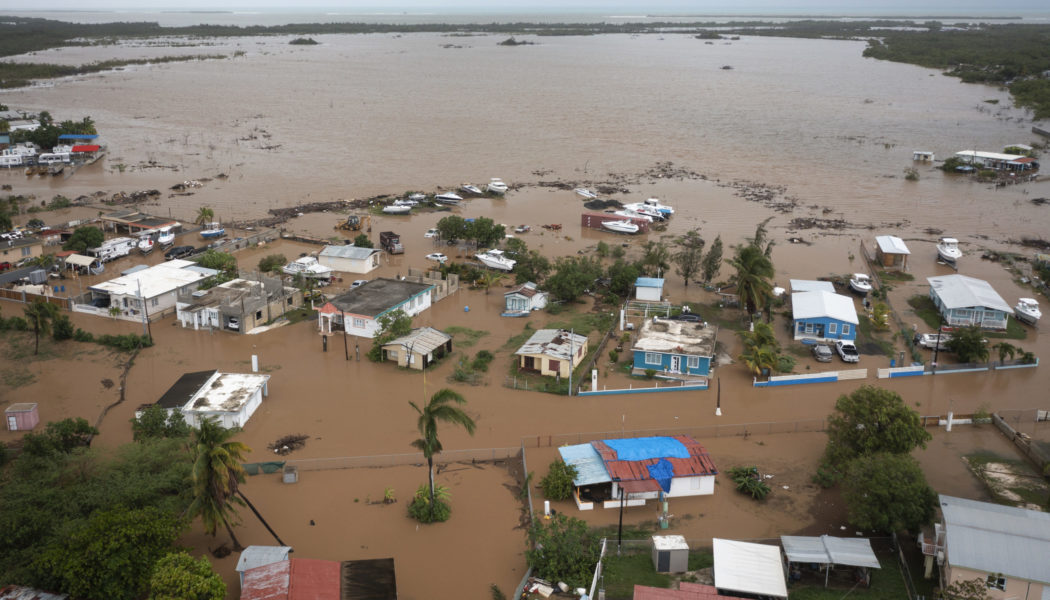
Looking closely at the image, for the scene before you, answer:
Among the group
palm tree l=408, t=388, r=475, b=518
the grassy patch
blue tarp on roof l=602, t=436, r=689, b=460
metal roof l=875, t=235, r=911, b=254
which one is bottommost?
the grassy patch

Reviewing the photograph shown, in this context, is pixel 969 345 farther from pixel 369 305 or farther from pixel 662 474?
pixel 369 305

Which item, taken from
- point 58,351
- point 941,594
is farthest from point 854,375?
point 58,351

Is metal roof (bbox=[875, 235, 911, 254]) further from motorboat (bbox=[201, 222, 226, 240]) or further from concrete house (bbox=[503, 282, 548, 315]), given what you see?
motorboat (bbox=[201, 222, 226, 240])

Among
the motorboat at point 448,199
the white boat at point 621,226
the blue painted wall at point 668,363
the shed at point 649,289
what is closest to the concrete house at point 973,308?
the shed at point 649,289

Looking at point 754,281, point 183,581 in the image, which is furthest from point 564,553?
point 754,281

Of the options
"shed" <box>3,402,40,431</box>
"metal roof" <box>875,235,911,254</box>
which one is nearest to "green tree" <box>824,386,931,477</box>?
"metal roof" <box>875,235,911,254</box>

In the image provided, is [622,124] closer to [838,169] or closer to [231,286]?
[838,169]
